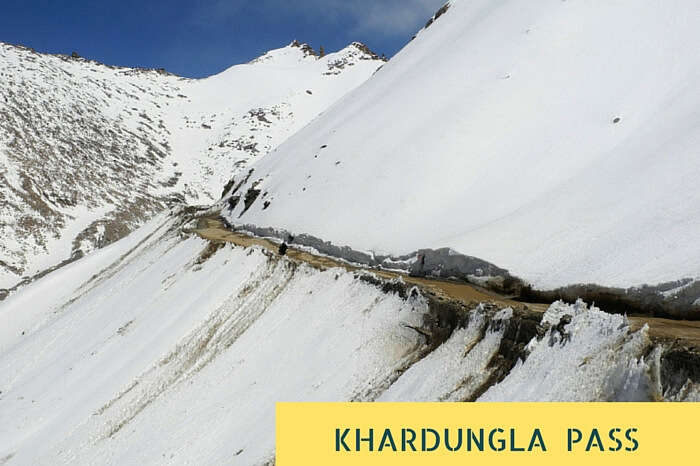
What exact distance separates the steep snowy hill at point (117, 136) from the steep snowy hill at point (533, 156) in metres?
35.0

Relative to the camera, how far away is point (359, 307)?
14.6m

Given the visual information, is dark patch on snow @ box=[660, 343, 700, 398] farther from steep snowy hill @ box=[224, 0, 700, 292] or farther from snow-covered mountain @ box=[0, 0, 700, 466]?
steep snowy hill @ box=[224, 0, 700, 292]

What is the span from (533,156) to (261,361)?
1433 centimetres

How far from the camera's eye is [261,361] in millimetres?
14648

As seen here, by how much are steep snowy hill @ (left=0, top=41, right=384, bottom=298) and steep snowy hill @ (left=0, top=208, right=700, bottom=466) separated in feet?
117

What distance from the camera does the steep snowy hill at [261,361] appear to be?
812 cm

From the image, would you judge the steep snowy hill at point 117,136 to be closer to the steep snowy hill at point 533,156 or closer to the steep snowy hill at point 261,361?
the steep snowy hill at point 533,156

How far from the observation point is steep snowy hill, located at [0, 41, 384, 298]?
193ft

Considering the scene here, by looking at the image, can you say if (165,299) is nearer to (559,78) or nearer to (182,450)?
(182,450)

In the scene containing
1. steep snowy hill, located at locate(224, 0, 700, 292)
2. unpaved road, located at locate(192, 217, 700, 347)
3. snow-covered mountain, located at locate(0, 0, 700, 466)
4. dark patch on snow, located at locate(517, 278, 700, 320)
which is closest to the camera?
unpaved road, located at locate(192, 217, 700, 347)

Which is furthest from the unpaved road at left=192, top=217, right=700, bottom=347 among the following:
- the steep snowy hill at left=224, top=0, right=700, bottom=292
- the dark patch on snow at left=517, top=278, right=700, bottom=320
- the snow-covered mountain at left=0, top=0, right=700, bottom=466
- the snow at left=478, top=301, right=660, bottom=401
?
the steep snowy hill at left=224, top=0, right=700, bottom=292

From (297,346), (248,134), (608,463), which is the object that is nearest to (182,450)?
(297,346)

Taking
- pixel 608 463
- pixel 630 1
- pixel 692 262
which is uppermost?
pixel 630 1

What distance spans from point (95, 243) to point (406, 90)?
1686 inches
